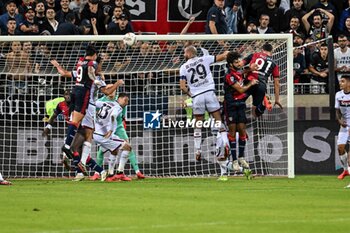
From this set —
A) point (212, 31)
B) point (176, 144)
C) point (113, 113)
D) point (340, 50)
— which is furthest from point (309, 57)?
point (113, 113)

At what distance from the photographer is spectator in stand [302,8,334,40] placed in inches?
1051

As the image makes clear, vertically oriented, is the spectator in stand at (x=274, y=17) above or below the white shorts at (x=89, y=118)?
above

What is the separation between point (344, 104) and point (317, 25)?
4.15 meters

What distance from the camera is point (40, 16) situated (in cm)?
2589

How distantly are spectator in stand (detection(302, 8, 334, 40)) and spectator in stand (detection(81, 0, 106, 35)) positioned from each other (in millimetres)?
4950

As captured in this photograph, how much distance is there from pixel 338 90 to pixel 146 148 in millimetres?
4671

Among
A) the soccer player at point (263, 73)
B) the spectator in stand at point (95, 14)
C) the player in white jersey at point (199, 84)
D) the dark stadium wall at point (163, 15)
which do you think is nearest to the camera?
the player in white jersey at point (199, 84)

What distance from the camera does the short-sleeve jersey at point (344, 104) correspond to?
75.5 ft

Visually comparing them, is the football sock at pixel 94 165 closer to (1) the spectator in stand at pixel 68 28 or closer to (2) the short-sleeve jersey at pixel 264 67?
(2) the short-sleeve jersey at pixel 264 67

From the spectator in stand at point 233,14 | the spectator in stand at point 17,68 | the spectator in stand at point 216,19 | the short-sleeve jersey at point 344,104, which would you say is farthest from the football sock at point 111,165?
the spectator in stand at point 233,14

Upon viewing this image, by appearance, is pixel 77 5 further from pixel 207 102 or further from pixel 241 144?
pixel 241 144

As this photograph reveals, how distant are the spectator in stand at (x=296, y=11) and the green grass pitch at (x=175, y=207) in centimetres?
825

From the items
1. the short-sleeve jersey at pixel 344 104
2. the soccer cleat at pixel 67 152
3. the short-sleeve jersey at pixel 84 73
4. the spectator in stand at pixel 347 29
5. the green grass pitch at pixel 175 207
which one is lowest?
the green grass pitch at pixel 175 207

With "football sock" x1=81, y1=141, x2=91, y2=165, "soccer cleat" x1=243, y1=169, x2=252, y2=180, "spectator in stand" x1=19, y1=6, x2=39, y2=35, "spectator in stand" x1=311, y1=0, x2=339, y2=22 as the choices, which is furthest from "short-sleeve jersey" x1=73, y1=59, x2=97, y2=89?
"spectator in stand" x1=311, y1=0, x2=339, y2=22
